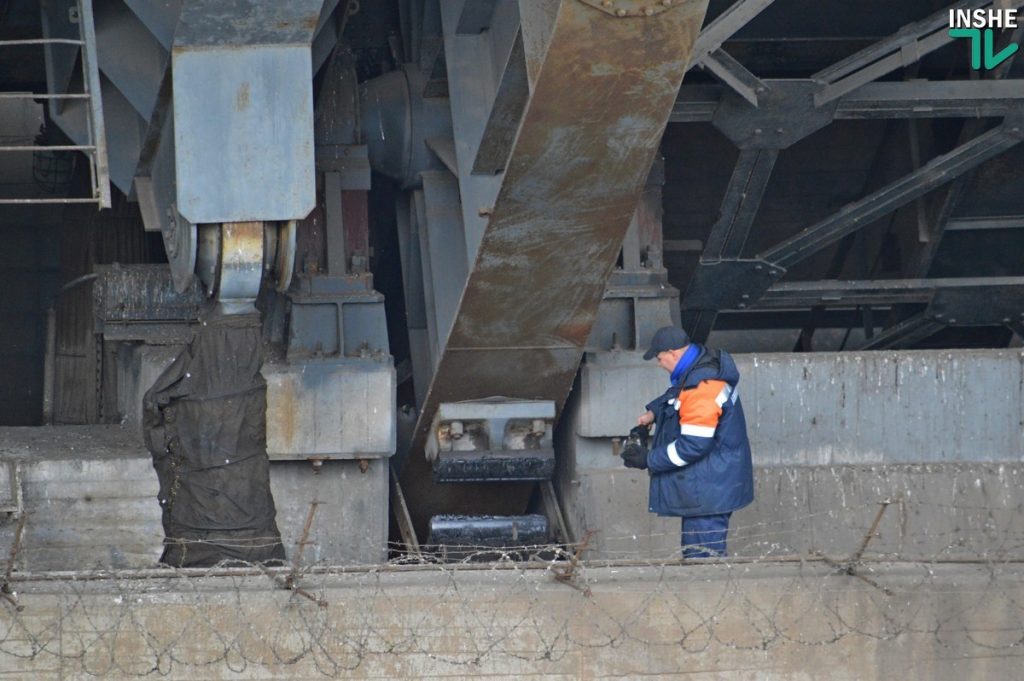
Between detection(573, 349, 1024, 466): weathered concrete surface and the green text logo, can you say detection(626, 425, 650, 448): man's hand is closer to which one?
detection(573, 349, 1024, 466): weathered concrete surface

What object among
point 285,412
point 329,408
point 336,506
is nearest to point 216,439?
point 285,412

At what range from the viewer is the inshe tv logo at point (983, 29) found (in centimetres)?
1007

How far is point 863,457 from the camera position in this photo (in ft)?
34.3

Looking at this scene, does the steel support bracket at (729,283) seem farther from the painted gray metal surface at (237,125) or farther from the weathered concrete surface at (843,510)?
the painted gray metal surface at (237,125)

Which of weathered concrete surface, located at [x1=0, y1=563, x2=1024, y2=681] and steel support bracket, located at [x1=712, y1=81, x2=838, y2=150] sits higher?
steel support bracket, located at [x1=712, y1=81, x2=838, y2=150]

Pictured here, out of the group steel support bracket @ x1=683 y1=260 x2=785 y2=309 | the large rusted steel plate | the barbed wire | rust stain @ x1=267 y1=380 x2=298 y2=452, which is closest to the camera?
the large rusted steel plate

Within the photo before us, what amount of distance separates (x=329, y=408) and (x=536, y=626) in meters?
2.56

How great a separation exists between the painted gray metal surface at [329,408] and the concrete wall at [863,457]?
44.6 inches

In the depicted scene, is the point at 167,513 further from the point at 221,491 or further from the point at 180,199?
the point at 180,199

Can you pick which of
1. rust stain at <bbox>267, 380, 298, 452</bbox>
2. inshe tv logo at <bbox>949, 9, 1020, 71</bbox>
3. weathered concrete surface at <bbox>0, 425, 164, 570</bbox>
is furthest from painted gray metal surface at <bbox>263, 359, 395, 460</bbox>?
inshe tv logo at <bbox>949, 9, 1020, 71</bbox>

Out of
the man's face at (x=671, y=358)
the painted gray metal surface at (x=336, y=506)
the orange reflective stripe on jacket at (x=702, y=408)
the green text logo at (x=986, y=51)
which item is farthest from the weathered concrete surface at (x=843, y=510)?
the green text logo at (x=986, y=51)

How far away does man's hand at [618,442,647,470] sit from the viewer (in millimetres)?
8664

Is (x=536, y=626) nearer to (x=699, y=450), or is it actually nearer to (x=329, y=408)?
(x=699, y=450)

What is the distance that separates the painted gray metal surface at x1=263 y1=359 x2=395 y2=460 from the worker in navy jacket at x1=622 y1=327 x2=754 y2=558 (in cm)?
186
